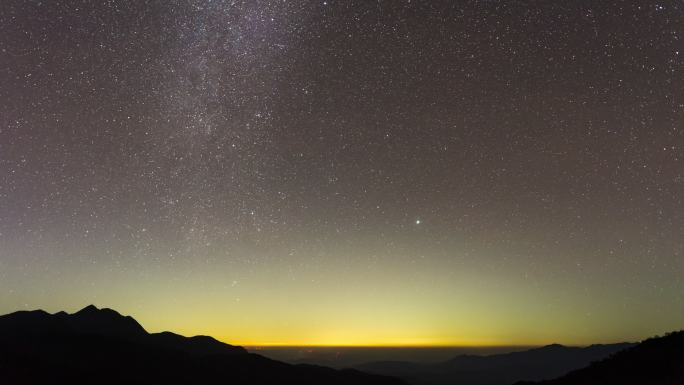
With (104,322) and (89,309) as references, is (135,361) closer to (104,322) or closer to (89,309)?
(104,322)

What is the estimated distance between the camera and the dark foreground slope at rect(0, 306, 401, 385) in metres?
72.6

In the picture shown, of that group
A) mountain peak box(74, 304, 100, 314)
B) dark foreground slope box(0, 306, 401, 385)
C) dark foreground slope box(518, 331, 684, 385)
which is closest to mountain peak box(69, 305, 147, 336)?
mountain peak box(74, 304, 100, 314)

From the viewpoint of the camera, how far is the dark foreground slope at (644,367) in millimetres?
23469

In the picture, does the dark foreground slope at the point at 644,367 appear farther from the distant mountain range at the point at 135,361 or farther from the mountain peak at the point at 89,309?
the mountain peak at the point at 89,309

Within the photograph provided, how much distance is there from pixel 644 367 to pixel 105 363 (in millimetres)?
87175

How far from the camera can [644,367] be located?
26.5m

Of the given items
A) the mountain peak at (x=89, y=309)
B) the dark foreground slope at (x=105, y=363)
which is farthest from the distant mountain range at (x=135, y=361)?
the mountain peak at (x=89, y=309)

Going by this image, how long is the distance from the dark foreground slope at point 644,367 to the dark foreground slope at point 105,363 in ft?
217

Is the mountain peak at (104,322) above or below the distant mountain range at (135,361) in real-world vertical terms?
above

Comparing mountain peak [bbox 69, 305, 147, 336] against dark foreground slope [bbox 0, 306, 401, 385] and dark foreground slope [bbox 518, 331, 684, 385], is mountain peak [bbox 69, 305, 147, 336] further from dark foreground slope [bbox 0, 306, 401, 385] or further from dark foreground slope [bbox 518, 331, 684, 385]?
dark foreground slope [bbox 518, 331, 684, 385]

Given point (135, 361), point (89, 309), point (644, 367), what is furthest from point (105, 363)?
point (644, 367)

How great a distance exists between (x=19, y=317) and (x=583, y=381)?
122572 millimetres

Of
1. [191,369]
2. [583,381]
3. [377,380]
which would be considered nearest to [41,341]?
[191,369]

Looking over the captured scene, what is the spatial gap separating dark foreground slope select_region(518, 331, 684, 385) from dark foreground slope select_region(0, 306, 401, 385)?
6601 centimetres
